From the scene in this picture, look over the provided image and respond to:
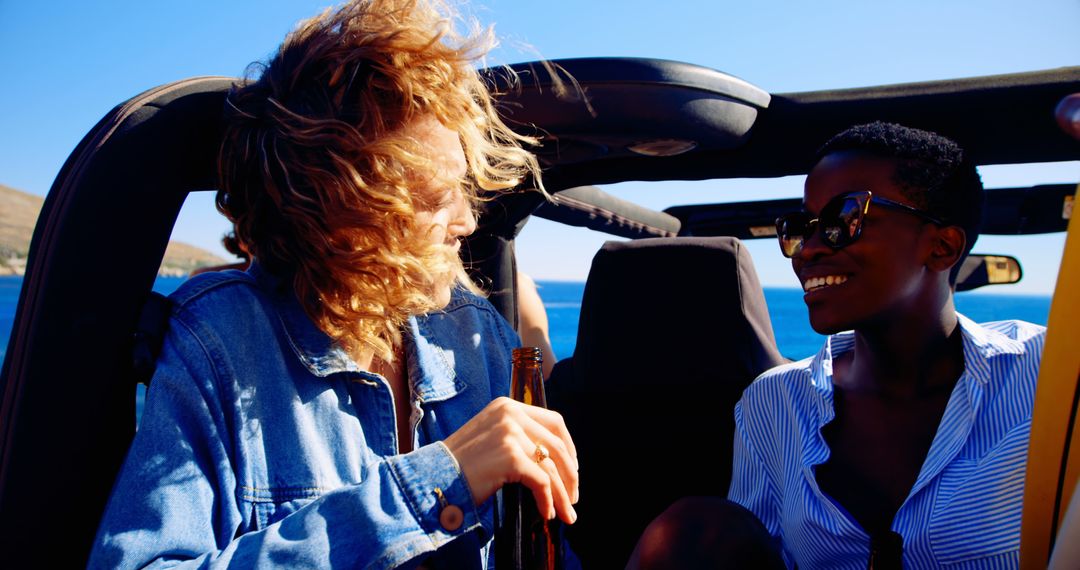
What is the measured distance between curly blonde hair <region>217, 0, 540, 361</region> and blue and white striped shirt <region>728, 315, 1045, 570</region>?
0.96 m

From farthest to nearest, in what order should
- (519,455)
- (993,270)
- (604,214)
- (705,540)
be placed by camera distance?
(604,214) → (993,270) → (705,540) → (519,455)

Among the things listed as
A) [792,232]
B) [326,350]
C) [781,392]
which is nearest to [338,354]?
[326,350]

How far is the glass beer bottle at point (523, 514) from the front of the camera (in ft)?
4.68

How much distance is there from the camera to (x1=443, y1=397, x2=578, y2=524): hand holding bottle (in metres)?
1.22

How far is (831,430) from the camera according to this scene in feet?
6.35

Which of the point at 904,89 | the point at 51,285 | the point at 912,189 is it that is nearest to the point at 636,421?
the point at 912,189

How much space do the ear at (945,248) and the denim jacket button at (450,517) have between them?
52.9 inches

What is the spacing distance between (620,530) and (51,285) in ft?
4.96

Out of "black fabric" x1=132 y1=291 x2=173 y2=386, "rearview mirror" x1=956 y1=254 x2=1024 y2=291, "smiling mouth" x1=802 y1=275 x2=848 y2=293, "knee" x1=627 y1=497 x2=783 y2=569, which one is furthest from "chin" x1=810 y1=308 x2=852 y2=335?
"black fabric" x1=132 y1=291 x2=173 y2=386

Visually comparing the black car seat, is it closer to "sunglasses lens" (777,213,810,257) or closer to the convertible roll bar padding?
the convertible roll bar padding

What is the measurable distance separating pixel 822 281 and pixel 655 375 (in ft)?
1.63

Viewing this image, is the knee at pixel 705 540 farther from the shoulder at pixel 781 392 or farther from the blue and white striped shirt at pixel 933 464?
the shoulder at pixel 781 392

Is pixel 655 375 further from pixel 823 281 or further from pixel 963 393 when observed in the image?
pixel 963 393

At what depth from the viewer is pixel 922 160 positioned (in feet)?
6.13
